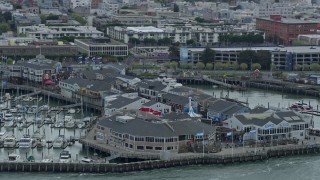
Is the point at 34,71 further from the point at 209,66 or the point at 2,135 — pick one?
the point at 2,135

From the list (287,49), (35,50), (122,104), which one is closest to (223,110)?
(122,104)

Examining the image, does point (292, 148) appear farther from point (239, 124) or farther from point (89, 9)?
point (89, 9)

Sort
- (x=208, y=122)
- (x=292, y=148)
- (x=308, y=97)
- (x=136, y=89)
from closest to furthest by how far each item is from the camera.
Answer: (x=292, y=148), (x=208, y=122), (x=136, y=89), (x=308, y=97)

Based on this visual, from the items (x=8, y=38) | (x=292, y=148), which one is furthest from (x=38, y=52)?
(x=292, y=148)

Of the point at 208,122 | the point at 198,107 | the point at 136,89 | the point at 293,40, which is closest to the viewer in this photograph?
the point at 208,122

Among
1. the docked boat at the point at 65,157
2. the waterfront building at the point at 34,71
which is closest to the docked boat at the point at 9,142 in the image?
the docked boat at the point at 65,157

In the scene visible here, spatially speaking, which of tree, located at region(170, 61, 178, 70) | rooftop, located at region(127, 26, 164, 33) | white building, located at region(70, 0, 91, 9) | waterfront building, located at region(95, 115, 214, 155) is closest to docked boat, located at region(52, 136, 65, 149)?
waterfront building, located at region(95, 115, 214, 155)
